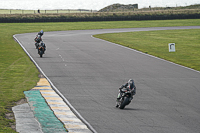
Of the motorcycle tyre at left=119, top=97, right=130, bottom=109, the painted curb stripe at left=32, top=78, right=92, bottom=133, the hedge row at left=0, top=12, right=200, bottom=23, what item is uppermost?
the hedge row at left=0, top=12, right=200, bottom=23

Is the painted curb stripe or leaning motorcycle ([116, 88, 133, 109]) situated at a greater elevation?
leaning motorcycle ([116, 88, 133, 109])

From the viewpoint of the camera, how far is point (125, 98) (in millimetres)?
13258

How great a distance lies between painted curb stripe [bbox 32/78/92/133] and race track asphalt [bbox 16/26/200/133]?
36cm

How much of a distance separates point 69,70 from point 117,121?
35.7 ft

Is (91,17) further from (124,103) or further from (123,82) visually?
(124,103)

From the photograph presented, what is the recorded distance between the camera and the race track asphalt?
11.9 meters

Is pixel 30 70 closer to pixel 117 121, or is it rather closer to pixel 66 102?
pixel 66 102

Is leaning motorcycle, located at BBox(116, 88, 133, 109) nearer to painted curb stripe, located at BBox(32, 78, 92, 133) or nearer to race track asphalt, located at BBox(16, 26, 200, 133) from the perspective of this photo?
race track asphalt, located at BBox(16, 26, 200, 133)

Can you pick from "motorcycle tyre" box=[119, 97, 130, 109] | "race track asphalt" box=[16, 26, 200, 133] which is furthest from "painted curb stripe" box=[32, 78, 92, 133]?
"motorcycle tyre" box=[119, 97, 130, 109]

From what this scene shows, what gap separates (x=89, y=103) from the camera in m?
14.4

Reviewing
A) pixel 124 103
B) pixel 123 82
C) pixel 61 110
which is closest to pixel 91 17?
pixel 123 82

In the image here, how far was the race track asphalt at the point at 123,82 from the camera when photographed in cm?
1188

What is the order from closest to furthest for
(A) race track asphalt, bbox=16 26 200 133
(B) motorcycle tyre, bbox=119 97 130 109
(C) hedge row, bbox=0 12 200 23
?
(A) race track asphalt, bbox=16 26 200 133 < (B) motorcycle tyre, bbox=119 97 130 109 < (C) hedge row, bbox=0 12 200 23

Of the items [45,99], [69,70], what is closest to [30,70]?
[69,70]
